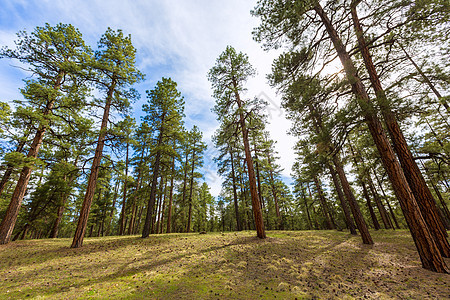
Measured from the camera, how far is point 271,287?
4.64 metres

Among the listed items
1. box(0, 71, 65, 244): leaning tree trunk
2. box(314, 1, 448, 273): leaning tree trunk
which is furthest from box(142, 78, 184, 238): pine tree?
box(314, 1, 448, 273): leaning tree trunk

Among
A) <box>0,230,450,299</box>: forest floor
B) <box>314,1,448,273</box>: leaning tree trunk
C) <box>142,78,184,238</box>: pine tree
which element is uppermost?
<box>142,78,184,238</box>: pine tree

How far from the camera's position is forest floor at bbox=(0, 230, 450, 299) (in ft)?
13.8

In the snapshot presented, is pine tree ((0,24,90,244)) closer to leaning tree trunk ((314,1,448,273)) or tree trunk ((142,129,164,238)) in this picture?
tree trunk ((142,129,164,238))

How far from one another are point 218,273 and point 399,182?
713 cm

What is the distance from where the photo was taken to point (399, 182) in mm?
5574

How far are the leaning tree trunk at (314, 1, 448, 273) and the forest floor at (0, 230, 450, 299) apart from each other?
0.54 metres

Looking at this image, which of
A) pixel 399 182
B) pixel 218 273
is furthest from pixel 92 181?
pixel 399 182

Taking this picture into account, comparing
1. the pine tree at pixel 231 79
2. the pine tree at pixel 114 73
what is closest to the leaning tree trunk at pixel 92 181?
the pine tree at pixel 114 73

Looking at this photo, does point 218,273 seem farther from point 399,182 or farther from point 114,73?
point 114,73

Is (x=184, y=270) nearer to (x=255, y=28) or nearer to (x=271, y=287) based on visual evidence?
(x=271, y=287)

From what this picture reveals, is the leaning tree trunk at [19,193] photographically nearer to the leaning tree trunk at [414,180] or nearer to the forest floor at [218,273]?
the forest floor at [218,273]

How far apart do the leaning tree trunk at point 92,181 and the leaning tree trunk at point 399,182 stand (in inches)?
502

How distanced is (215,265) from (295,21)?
10381 mm
